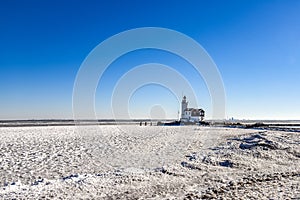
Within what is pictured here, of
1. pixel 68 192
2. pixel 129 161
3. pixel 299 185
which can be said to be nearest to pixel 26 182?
pixel 68 192

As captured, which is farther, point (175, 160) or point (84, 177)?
point (175, 160)

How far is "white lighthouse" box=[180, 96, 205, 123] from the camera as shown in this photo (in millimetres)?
79175

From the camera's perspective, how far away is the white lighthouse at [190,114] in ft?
260

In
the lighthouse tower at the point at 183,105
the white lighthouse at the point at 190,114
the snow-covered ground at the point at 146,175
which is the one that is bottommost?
Answer: the snow-covered ground at the point at 146,175

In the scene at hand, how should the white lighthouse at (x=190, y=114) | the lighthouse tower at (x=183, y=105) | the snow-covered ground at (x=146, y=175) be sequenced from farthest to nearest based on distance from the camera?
the lighthouse tower at (x=183, y=105) → the white lighthouse at (x=190, y=114) → the snow-covered ground at (x=146, y=175)

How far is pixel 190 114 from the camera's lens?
80.6 metres

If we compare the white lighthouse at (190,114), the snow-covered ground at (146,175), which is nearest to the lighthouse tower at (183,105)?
the white lighthouse at (190,114)

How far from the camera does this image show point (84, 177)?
999 centimetres

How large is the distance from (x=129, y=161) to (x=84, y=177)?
180 inches

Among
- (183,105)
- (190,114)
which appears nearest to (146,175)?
(190,114)

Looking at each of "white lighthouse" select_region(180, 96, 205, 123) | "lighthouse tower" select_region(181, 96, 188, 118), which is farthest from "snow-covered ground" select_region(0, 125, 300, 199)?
"lighthouse tower" select_region(181, 96, 188, 118)

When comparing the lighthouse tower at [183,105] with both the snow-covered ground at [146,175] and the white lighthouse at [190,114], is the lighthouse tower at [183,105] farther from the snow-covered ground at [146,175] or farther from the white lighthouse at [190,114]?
the snow-covered ground at [146,175]

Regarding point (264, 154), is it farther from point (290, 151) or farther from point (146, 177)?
point (146, 177)

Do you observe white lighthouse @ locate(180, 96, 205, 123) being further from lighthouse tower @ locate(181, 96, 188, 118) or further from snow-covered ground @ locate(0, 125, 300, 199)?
snow-covered ground @ locate(0, 125, 300, 199)
